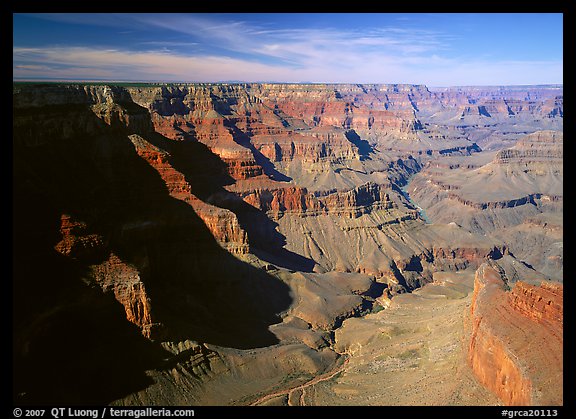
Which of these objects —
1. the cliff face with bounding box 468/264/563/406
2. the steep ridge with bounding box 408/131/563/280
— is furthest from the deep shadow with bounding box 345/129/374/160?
the cliff face with bounding box 468/264/563/406

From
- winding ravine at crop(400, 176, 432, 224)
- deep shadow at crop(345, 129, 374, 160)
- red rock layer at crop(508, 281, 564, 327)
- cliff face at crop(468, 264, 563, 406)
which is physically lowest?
winding ravine at crop(400, 176, 432, 224)

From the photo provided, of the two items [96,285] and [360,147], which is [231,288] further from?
[360,147]

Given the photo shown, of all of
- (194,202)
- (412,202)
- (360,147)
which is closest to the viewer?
(194,202)

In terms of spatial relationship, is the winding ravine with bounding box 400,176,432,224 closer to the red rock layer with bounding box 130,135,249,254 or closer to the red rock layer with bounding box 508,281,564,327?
the red rock layer with bounding box 130,135,249,254

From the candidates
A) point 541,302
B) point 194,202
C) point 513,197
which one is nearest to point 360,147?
point 513,197

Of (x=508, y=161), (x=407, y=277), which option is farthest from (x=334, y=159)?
(x=407, y=277)

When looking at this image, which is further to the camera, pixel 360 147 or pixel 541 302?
pixel 360 147
